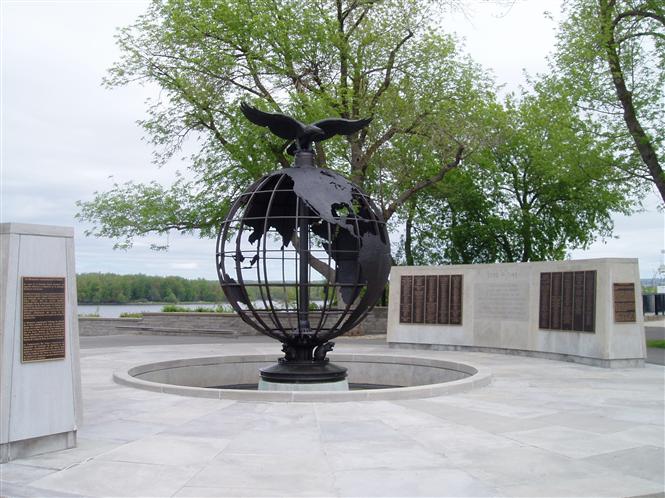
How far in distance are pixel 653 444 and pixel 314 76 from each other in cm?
1796

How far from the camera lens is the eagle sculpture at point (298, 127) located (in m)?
11.4

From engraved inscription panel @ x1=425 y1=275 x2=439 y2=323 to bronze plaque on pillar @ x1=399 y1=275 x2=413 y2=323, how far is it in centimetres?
43

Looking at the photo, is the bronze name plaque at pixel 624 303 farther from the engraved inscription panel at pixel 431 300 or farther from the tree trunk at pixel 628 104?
the tree trunk at pixel 628 104

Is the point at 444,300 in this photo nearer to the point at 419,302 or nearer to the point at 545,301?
the point at 419,302

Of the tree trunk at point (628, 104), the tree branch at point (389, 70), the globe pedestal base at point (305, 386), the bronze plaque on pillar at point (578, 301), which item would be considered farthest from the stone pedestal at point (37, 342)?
the tree branch at point (389, 70)

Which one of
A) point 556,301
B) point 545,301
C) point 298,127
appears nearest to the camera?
point 298,127

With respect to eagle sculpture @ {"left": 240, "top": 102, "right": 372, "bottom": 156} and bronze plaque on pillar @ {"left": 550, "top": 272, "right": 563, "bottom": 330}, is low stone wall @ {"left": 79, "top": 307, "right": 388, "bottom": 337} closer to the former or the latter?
bronze plaque on pillar @ {"left": 550, "top": 272, "right": 563, "bottom": 330}

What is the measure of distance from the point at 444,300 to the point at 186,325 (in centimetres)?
1204

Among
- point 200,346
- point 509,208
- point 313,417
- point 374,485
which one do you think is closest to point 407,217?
point 509,208

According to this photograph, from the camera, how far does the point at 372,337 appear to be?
79.5 ft

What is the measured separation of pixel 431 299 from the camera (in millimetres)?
18453

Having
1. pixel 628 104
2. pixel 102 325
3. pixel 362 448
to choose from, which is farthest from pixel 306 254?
pixel 102 325

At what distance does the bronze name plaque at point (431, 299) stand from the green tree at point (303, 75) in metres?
5.23

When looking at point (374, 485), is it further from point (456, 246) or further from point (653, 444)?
point (456, 246)
